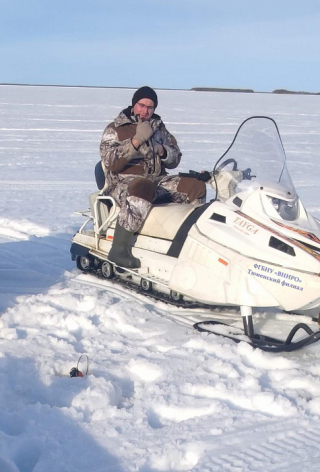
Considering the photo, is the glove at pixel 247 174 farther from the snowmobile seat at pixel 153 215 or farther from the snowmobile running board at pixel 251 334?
the snowmobile running board at pixel 251 334

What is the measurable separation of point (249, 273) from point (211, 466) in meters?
1.38

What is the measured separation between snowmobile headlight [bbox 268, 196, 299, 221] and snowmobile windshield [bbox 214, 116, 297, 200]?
0.08 m

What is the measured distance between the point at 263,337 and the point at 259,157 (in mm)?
1091

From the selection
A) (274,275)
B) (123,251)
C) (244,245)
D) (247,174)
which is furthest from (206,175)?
(274,275)

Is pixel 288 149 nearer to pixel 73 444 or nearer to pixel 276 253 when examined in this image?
pixel 276 253

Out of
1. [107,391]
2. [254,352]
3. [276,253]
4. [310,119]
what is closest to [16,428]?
[107,391]

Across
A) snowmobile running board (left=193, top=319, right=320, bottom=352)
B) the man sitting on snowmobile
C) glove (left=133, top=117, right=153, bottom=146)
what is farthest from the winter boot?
snowmobile running board (left=193, top=319, right=320, bottom=352)

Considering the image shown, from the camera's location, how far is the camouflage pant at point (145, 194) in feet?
14.7

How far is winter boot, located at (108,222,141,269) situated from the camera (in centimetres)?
457

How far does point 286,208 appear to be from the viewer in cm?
380

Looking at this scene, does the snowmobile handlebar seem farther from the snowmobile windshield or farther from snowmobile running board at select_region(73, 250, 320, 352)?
snowmobile running board at select_region(73, 250, 320, 352)

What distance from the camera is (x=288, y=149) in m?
14.7

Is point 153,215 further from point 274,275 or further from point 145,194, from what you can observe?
point 274,275

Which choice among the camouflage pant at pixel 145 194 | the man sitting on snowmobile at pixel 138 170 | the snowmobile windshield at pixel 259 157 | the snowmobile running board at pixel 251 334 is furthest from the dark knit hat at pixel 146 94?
the snowmobile running board at pixel 251 334
